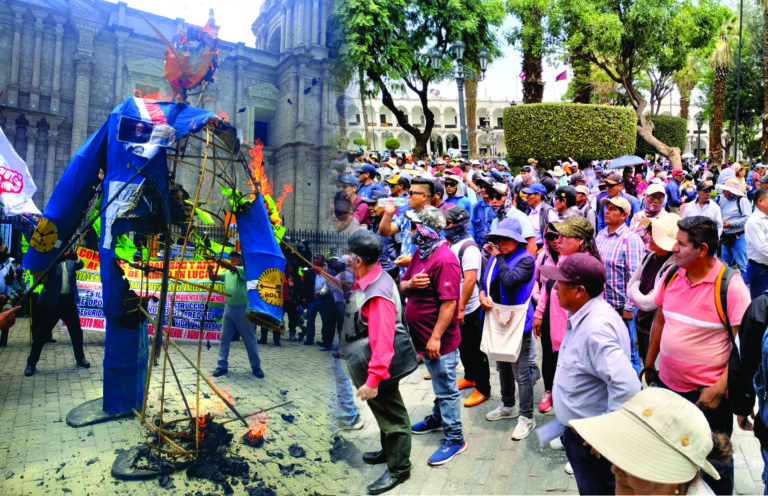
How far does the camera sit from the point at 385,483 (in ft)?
10.1

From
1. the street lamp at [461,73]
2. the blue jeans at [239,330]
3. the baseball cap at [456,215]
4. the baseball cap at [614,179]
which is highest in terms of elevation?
the street lamp at [461,73]

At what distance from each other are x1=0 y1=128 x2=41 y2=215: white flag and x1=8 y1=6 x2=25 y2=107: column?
0.11m

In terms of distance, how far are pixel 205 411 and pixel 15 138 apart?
3.93 ft

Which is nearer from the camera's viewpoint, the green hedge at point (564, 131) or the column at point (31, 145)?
the column at point (31, 145)

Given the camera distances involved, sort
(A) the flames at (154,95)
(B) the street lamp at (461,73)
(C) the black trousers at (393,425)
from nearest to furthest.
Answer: (A) the flames at (154,95), (C) the black trousers at (393,425), (B) the street lamp at (461,73)

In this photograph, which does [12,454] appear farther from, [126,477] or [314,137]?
[314,137]

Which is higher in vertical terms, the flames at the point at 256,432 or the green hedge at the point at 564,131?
the green hedge at the point at 564,131

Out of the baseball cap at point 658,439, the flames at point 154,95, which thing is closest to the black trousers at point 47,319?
the flames at point 154,95

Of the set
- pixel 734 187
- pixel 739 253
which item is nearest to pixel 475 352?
pixel 739 253

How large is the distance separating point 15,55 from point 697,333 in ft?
9.77

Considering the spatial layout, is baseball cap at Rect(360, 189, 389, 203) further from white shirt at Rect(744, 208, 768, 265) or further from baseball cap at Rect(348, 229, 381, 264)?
white shirt at Rect(744, 208, 768, 265)

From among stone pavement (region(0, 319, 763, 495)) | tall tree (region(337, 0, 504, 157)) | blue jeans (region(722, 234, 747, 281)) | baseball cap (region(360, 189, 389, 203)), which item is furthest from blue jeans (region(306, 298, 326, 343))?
tall tree (region(337, 0, 504, 157))

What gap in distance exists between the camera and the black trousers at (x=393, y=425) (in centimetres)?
296

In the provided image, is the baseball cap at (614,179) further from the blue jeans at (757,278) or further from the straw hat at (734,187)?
the straw hat at (734,187)
